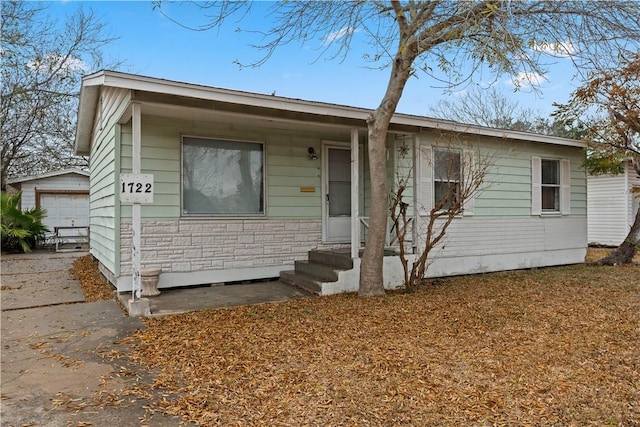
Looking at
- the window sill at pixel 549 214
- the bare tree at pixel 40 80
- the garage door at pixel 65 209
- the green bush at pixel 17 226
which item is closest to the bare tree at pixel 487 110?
the window sill at pixel 549 214

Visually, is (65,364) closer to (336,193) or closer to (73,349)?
(73,349)

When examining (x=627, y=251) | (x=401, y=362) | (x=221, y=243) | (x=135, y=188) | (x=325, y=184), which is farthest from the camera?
(x=627, y=251)

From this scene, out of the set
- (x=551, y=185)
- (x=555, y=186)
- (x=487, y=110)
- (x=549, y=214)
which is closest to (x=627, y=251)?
(x=549, y=214)

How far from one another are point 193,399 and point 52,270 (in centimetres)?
779

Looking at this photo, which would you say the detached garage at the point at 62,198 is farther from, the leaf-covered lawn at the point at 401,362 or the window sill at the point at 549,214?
the window sill at the point at 549,214

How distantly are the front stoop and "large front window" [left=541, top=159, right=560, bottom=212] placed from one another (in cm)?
525

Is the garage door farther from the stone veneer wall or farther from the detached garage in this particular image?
the stone veneer wall

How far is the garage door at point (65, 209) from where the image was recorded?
49.6 feet

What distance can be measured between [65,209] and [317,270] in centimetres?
1289

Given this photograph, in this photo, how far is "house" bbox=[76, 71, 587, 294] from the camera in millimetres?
5844

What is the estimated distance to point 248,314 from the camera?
489 centimetres

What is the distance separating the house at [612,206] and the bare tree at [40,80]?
20277 millimetres

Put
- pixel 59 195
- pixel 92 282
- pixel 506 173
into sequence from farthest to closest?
pixel 59 195, pixel 506 173, pixel 92 282

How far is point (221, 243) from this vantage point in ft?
21.8
